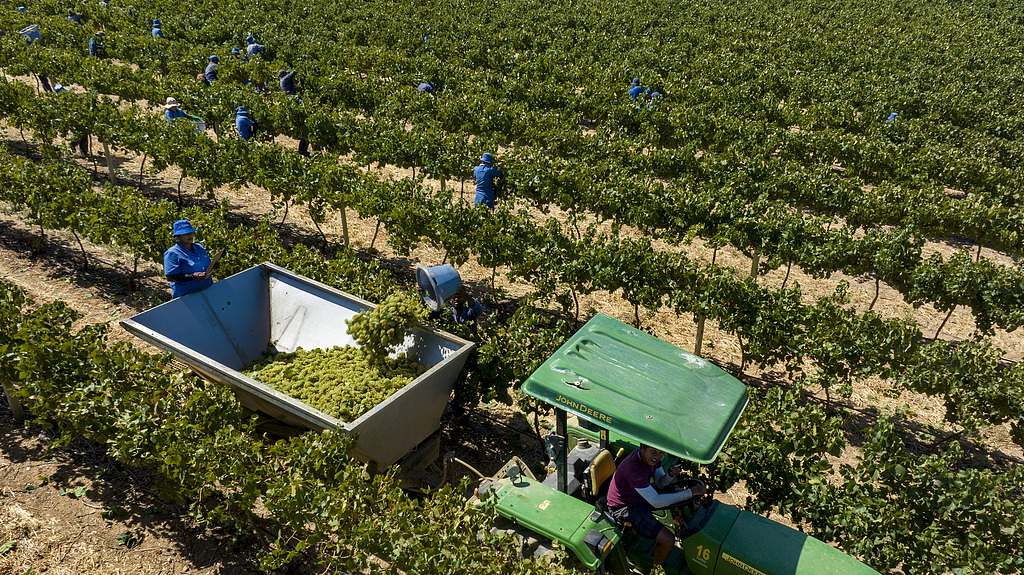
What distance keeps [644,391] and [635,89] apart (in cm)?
2084

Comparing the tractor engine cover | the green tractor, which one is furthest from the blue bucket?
the tractor engine cover

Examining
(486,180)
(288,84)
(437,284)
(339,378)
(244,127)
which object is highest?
(437,284)

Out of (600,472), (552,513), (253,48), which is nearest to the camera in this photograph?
(552,513)

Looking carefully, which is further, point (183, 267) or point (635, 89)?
point (635, 89)

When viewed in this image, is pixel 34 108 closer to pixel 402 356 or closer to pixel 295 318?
pixel 295 318

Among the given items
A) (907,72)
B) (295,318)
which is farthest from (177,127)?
(907,72)

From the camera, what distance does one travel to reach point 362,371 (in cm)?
805

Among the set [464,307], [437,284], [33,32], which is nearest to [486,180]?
[464,307]

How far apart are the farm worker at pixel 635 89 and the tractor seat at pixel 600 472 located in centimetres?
1957

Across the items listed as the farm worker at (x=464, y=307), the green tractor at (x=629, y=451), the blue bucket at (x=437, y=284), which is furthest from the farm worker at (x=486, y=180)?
the green tractor at (x=629, y=451)

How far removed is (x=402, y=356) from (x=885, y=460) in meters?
5.16

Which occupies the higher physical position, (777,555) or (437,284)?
(437,284)

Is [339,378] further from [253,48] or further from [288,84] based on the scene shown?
[253,48]

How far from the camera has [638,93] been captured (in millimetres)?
24688
